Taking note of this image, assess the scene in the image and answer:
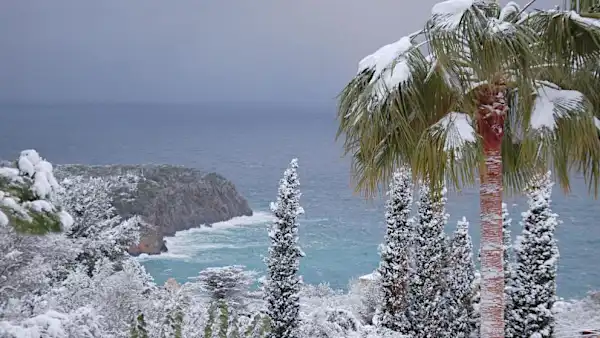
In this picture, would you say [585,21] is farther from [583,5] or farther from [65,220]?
[65,220]

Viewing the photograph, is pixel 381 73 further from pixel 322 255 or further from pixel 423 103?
pixel 322 255

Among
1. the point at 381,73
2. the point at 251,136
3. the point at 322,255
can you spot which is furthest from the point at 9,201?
the point at 251,136

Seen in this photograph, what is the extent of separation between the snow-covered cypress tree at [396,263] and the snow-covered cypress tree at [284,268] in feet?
6.98

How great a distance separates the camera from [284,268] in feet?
46.2

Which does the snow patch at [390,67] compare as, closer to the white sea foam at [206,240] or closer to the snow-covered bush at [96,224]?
the snow-covered bush at [96,224]

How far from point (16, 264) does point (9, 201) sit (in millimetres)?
2742

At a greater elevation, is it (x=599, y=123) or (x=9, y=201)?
(x=599, y=123)

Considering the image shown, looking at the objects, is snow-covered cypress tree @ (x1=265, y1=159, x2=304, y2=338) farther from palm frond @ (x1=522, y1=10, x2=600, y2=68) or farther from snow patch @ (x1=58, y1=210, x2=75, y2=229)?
snow patch @ (x1=58, y1=210, x2=75, y2=229)

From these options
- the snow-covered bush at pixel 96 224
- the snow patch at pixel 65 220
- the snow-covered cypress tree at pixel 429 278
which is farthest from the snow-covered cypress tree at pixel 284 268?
the snow patch at pixel 65 220

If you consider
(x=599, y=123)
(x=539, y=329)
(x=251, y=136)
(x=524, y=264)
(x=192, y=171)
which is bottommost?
(x=539, y=329)

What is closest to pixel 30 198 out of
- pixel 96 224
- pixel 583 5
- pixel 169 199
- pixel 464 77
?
pixel 464 77

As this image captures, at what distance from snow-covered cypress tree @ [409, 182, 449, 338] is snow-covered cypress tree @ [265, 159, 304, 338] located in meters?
2.79

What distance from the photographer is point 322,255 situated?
36.2 metres

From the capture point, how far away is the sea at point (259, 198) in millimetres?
27750
